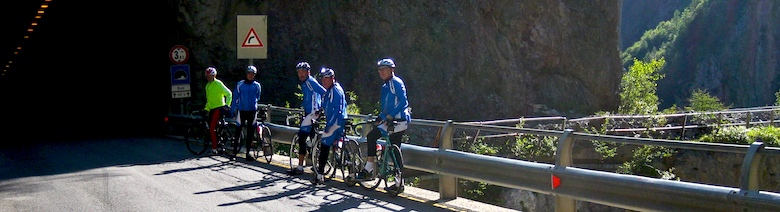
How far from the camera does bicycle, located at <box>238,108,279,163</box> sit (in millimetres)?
15658

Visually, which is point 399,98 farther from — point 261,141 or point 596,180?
point 261,141

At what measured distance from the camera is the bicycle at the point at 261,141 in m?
15.7

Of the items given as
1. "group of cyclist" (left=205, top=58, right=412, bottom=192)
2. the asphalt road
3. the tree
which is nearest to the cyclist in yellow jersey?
the asphalt road

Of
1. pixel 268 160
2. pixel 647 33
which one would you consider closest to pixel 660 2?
pixel 647 33

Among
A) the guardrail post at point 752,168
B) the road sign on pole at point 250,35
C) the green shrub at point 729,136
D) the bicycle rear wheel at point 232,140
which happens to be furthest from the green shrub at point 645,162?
the guardrail post at point 752,168

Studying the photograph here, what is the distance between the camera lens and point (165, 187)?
1200 cm

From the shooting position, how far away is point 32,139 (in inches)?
943

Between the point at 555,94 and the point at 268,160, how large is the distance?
98.7ft

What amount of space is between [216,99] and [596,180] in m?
10.3

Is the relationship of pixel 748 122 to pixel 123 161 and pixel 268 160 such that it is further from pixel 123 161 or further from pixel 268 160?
pixel 123 161

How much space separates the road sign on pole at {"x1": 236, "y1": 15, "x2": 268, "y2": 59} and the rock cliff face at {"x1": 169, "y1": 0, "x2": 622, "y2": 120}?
436 inches

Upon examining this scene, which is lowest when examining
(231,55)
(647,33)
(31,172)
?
(31,172)

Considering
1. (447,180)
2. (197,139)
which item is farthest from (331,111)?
(197,139)

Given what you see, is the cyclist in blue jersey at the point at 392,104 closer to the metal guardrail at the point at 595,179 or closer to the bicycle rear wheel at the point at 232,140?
the metal guardrail at the point at 595,179
